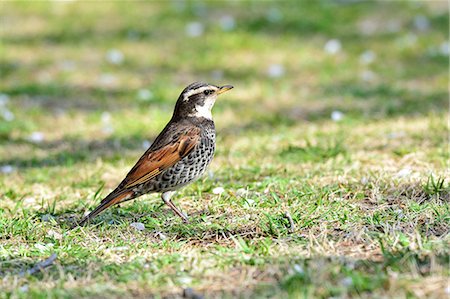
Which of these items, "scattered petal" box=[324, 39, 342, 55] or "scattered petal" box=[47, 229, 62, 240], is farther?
"scattered petal" box=[324, 39, 342, 55]

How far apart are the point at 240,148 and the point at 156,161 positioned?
8.21 feet

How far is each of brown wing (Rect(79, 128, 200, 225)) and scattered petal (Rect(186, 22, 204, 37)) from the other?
7.48 m

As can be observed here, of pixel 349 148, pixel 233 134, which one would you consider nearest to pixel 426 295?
pixel 349 148

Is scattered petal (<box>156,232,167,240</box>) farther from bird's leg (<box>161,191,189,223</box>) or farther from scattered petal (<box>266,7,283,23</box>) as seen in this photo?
scattered petal (<box>266,7,283,23</box>)

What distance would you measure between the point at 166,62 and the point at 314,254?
8.32 meters

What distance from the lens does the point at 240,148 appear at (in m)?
9.08

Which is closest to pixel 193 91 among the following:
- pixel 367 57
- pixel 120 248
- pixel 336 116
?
pixel 120 248

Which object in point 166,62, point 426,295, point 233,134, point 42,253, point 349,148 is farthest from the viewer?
Answer: point 166,62

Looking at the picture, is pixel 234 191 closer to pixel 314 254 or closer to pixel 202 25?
pixel 314 254

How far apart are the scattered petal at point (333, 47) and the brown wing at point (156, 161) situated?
6.81 m

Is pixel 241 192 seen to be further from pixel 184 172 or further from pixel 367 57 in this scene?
pixel 367 57

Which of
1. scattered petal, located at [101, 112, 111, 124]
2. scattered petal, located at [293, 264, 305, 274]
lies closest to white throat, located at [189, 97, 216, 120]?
scattered petal, located at [293, 264, 305, 274]

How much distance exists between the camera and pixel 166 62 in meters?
13.2

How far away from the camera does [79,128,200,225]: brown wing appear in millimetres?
6508
